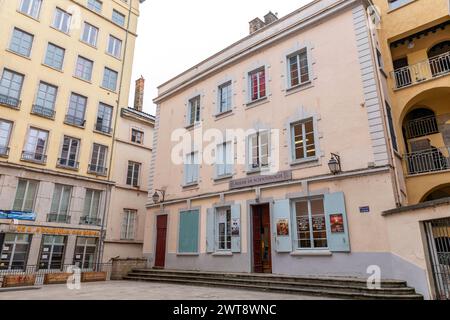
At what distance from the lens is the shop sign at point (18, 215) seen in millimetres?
15229

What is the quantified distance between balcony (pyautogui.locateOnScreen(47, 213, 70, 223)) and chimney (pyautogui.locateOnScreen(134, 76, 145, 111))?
10588mm

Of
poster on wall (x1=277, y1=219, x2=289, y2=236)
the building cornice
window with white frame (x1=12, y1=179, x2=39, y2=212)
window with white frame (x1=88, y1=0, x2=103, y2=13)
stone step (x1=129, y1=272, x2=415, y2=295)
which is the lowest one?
stone step (x1=129, y1=272, x2=415, y2=295)

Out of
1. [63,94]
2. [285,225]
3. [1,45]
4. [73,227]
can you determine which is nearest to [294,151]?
[285,225]

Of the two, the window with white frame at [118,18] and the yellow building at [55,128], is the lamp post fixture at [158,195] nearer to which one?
the yellow building at [55,128]

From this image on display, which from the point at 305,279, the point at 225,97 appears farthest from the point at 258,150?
the point at 305,279

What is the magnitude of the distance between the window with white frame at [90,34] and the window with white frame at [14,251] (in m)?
13.5

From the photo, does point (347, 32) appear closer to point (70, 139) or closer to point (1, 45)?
point (70, 139)

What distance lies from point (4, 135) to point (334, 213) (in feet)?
55.8

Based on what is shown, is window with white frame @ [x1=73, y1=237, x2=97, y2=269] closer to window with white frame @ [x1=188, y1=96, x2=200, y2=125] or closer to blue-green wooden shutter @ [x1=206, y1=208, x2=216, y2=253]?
blue-green wooden shutter @ [x1=206, y1=208, x2=216, y2=253]

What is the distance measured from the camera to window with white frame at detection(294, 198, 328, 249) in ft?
34.9

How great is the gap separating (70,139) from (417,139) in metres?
18.8

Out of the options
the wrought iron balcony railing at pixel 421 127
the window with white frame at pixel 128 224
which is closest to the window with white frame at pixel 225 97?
the wrought iron balcony railing at pixel 421 127

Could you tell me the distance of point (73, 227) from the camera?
58.4ft

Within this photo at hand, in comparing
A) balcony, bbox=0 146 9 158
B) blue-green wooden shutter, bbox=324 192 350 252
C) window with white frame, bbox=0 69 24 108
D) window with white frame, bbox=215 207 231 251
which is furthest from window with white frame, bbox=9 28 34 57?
blue-green wooden shutter, bbox=324 192 350 252
